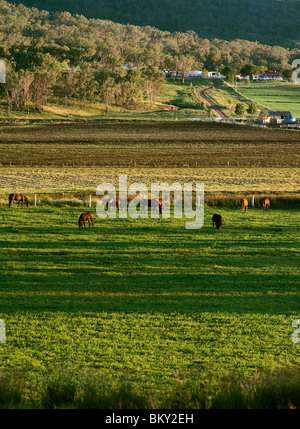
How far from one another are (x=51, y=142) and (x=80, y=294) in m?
70.9

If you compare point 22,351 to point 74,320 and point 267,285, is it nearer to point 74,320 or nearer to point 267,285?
point 74,320

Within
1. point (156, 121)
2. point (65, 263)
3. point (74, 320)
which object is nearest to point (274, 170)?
point (65, 263)

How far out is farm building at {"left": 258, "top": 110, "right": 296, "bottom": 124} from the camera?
140562 millimetres

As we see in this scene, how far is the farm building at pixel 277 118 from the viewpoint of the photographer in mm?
140562

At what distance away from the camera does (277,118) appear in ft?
472

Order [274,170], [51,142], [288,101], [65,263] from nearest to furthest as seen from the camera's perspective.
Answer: [65,263]
[274,170]
[51,142]
[288,101]

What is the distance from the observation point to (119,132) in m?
107

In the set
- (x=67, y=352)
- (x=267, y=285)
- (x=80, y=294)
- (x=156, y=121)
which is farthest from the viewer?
(x=156, y=121)

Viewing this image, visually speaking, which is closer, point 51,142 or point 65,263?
point 65,263

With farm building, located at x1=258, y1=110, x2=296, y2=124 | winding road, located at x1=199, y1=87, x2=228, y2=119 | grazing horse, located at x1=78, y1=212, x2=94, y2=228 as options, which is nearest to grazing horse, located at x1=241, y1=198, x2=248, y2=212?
grazing horse, located at x1=78, y1=212, x2=94, y2=228

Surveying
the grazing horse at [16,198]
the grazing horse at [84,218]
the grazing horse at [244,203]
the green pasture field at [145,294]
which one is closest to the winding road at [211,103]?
the green pasture field at [145,294]

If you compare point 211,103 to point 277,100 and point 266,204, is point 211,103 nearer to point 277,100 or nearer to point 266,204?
point 277,100

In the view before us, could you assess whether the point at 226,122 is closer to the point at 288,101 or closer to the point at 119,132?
the point at 119,132

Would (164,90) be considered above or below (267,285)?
above
